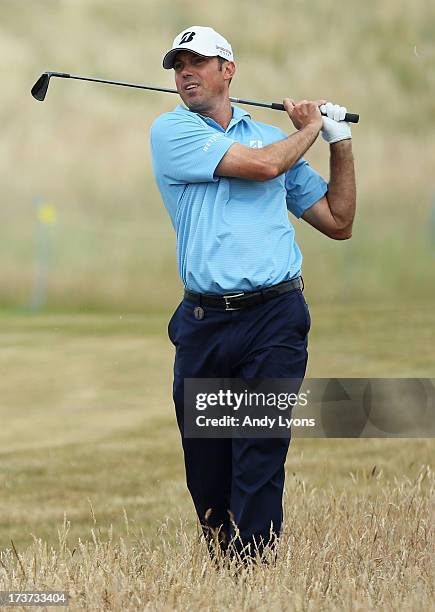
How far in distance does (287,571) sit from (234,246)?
3.94 feet

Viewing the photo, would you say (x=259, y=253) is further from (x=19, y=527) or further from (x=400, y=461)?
(x=400, y=461)

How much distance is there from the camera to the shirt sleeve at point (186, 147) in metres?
4.87

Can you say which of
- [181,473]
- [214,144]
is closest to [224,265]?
[214,144]

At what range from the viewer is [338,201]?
5.25 m

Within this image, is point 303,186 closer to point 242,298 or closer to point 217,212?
point 217,212

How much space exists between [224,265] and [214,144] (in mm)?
450

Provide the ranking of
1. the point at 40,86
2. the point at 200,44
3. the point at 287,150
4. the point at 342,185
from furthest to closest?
1. the point at 40,86
2. the point at 342,185
3. the point at 200,44
4. the point at 287,150

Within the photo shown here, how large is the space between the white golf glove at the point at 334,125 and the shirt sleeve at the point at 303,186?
0.54 feet

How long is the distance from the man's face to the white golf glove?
41 cm

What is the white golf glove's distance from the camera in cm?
510

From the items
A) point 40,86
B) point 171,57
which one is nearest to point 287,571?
point 171,57

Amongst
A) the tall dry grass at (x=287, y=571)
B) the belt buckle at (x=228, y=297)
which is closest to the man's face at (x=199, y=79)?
the belt buckle at (x=228, y=297)

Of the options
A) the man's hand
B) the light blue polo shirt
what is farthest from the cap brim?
the man's hand

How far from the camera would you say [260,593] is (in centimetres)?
456
